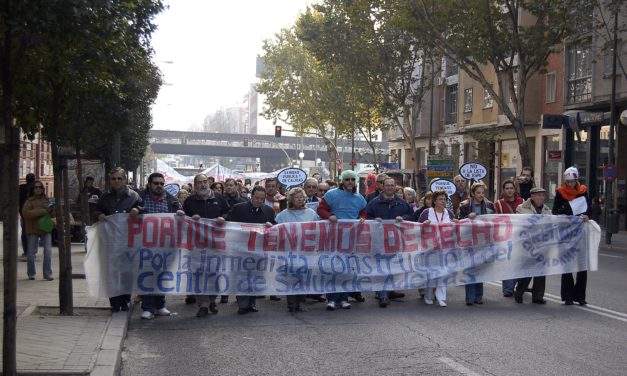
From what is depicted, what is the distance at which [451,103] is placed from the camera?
52.5 meters

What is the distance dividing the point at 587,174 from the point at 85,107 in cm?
2723

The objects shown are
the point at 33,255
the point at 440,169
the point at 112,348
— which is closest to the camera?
the point at 112,348

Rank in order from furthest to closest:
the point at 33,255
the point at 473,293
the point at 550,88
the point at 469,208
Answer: the point at 550,88 < the point at 33,255 < the point at 469,208 < the point at 473,293

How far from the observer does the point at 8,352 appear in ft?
22.5

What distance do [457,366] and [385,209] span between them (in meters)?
4.97

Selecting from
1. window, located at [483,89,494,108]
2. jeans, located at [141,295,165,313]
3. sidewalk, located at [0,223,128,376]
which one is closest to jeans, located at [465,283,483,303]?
jeans, located at [141,295,165,313]

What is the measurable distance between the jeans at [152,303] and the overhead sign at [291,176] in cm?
1329

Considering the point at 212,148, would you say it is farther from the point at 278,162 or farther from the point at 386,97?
the point at 386,97

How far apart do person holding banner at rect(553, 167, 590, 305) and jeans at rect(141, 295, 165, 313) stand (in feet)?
17.9

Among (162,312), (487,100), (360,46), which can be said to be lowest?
(162,312)

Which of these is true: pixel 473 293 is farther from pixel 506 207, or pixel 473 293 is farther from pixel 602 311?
pixel 602 311

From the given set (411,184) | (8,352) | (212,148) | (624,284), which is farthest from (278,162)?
(8,352)

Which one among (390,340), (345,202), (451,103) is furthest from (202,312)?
(451,103)

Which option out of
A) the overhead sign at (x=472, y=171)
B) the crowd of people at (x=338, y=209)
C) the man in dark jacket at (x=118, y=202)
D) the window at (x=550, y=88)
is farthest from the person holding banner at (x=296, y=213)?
the window at (x=550, y=88)
